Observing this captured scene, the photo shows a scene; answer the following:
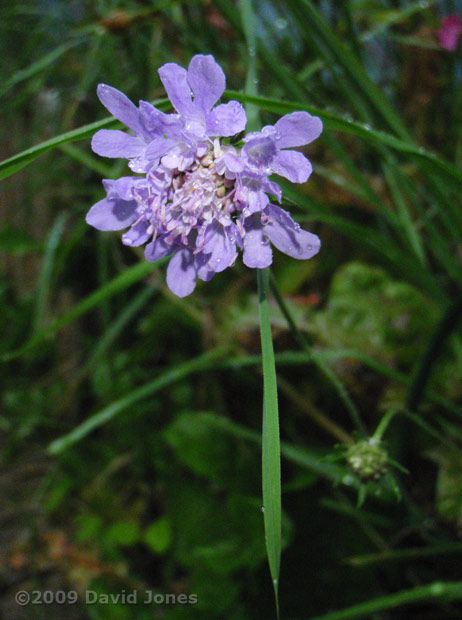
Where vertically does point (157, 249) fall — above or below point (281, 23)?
below

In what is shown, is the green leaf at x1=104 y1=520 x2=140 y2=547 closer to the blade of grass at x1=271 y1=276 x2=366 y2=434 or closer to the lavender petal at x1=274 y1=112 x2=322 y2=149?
the blade of grass at x1=271 y1=276 x2=366 y2=434

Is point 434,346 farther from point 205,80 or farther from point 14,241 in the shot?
point 14,241

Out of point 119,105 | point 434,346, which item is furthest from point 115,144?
point 434,346

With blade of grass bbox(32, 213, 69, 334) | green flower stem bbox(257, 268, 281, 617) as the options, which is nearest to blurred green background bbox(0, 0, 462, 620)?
blade of grass bbox(32, 213, 69, 334)

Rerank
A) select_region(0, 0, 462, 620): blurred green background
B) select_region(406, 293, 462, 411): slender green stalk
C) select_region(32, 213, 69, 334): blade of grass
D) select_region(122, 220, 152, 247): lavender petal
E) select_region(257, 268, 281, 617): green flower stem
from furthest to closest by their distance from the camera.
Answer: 1. select_region(32, 213, 69, 334): blade of grass
2. select_region(0, 0, 462, 620): blurred green background
3. select_region(406, 293, 462, 411): slender green stalk
4. select_region(122, 220, 152, 247): lavender petal
5. select_region(257, 268, 281, 617): green flower stem

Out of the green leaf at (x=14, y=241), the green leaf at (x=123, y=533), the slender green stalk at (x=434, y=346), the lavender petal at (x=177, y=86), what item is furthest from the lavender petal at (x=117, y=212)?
the green leaf at (x=123, y=533)

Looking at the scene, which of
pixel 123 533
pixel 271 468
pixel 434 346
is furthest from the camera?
pixel 123 533

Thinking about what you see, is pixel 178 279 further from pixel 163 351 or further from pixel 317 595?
pixel 163 351
